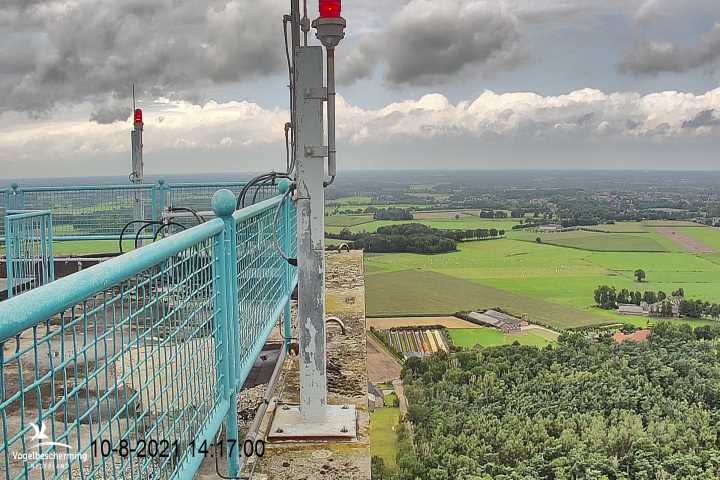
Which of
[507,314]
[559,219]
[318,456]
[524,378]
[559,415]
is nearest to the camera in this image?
[318,456]

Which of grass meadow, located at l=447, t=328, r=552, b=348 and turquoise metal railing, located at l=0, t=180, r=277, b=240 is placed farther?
grass meadow, located at l=447, t=328, r=552, b=348

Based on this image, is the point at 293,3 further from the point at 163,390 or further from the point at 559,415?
the point at 559,415

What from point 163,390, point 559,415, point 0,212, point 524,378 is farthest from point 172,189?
point 524,378

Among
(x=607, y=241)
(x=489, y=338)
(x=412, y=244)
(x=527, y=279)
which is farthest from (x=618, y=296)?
(x=412, y=244)

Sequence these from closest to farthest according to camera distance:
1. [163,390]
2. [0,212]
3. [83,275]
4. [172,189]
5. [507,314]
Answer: [83,275] < [163,390] < [0,212] < [172,189] < [507,314]

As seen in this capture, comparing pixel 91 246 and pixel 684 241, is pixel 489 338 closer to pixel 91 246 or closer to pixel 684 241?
pixel 684 241

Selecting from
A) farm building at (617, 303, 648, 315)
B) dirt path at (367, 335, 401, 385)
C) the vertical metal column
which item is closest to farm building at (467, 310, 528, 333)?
dirt path at (367, 335, 401, 385)

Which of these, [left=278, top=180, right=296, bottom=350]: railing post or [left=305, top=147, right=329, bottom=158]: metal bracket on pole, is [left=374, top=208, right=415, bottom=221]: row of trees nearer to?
[left=278, top=180, right=296, bottom=350]: railing post
